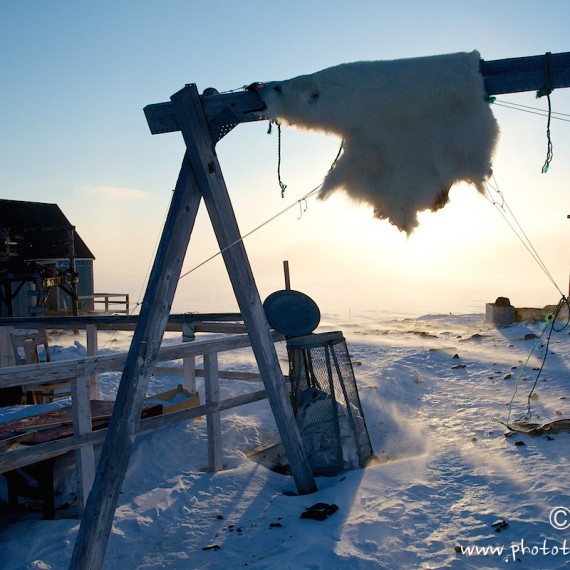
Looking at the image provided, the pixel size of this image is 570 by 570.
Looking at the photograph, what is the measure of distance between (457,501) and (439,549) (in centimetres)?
75

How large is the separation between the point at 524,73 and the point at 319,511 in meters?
3.41

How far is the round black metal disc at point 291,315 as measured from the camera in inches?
216

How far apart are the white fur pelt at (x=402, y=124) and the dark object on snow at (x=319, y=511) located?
2162mm

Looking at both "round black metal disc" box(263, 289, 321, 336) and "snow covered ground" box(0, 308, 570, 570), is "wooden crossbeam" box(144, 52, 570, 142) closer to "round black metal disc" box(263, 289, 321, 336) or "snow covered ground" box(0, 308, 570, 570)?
"round black metal disc" box(263, 289, 321, 336)

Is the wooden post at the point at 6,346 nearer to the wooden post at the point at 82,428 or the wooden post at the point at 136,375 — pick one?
the wooden post at the point at 82,428

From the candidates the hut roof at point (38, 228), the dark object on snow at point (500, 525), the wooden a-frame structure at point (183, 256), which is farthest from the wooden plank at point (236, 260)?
the hut roof at point (38, 228)

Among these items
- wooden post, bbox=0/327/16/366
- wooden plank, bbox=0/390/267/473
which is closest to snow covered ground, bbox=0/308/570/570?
wooden plank, bbox=0/390/267/473

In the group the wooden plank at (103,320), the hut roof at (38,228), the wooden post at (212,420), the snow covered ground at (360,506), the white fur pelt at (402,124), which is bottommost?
the snow covered ground at (360,506)

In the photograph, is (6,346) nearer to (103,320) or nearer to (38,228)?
(103,320)

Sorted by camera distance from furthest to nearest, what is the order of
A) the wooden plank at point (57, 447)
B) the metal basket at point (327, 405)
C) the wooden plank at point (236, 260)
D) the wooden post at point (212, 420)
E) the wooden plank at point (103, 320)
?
the wooden plank at point (103, 320) < the wooden post at point (212, 420) < the metal basket at point (327, 405) < the wooden plank at point (236, 260) < the wooden plank at point (57, 447)

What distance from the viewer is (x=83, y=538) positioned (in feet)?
10.6

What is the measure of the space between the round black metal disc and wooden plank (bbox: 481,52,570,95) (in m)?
2.73

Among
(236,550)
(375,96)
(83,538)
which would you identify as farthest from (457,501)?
(375,96)

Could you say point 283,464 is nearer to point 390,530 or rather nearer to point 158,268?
point 390,530
